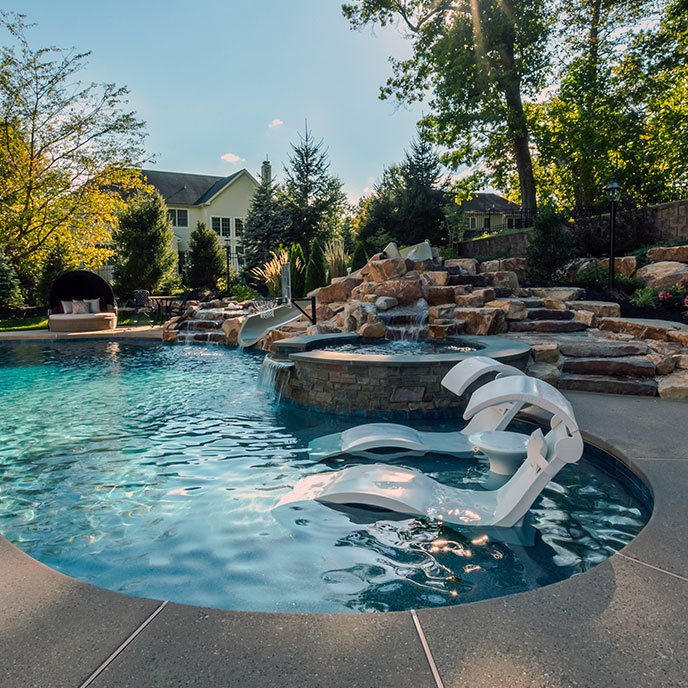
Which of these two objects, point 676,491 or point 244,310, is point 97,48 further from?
point 676,491

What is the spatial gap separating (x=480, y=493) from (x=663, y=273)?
716 cm

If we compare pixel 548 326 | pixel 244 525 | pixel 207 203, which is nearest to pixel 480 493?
pixel 244 525

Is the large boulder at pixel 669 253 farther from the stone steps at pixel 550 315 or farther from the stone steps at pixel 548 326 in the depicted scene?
the stone steps at pixel 548 326

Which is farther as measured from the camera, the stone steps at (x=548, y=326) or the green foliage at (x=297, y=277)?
the green foliage at (x=297, y=277)

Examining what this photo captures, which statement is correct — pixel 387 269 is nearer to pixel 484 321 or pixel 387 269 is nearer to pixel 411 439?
pixel 484 321

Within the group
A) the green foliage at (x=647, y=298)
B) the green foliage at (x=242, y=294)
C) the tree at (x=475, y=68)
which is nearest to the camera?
the green foliage at (x=647, y=298)

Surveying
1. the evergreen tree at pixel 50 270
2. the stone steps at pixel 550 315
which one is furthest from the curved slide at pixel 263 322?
the evergreen tree at pixel 50 270

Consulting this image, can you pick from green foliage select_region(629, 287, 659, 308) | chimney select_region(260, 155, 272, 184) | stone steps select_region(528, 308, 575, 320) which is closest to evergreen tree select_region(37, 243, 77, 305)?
chimney select_region(260, 155, 272, 184)

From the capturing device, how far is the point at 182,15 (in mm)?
8602

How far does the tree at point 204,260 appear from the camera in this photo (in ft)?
66.6

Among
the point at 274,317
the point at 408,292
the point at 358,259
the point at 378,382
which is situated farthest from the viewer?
the point at 358,259

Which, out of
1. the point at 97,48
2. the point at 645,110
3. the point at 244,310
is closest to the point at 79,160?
the point at 97,48

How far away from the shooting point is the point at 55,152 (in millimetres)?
16703

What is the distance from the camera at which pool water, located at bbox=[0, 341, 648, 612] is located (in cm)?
200
